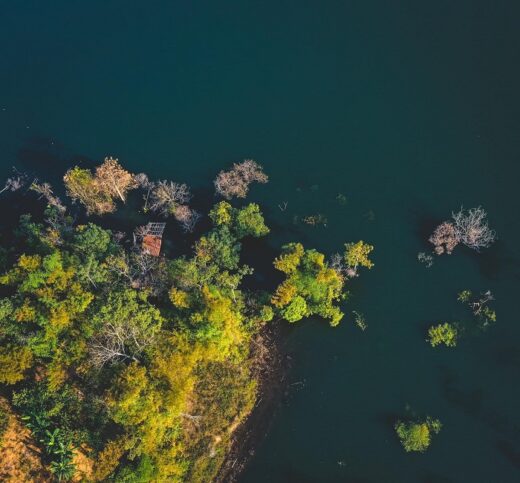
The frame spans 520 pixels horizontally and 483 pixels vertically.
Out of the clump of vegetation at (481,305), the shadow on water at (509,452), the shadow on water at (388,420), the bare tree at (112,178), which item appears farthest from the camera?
the bare tree at (112,178)

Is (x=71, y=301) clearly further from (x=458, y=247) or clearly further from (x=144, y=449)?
(x=458, y=247)

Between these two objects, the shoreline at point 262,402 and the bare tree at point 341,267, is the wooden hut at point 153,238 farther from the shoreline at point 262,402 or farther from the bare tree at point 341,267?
the bare tree at point 341,267

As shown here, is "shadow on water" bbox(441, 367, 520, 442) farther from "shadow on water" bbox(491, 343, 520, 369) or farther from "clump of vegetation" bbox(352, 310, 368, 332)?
"clump of vegetation" bbox(352, 310, 368, 332)

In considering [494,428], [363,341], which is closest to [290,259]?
[363,341]

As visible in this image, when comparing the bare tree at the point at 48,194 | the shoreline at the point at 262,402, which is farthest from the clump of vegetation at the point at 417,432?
the bare tree at the point at 48,194

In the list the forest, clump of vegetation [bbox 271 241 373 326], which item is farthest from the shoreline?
clump of vegetation [bbox 271 241 373 326]
